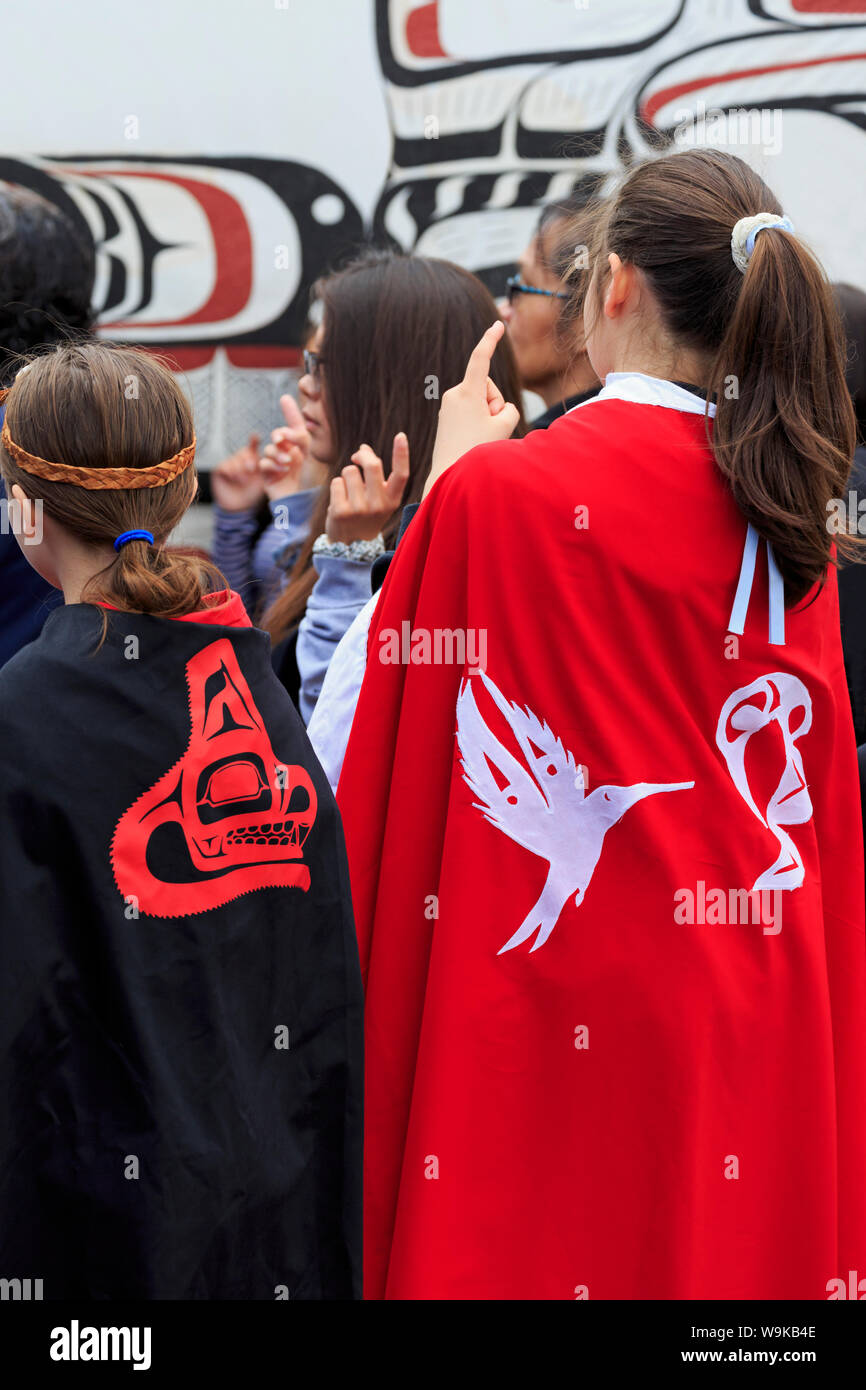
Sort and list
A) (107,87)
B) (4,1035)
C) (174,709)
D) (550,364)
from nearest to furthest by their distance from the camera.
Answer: (4,1035) < (174,709) < (550,364) < (107,87)

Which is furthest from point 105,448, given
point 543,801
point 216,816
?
point 543,801

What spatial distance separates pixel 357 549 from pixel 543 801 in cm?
85

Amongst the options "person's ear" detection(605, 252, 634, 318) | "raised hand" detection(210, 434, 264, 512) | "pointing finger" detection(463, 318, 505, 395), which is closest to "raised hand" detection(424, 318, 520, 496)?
"pointing finger" detection(463, 318, 505, 395)

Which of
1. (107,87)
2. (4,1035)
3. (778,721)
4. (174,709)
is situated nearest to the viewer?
(4,1035)

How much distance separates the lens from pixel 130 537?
1.72 metres

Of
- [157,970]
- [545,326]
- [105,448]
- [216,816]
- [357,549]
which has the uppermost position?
[545,326]

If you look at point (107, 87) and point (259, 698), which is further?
point (107, 87)

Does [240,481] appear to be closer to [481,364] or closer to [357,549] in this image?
[357,549]

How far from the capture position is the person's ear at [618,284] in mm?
1821

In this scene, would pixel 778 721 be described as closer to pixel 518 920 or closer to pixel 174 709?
pixel 518 920

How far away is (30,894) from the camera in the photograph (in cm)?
158

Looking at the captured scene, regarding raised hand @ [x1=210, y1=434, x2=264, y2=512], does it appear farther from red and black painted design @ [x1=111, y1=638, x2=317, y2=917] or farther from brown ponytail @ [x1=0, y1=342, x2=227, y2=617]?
red and black painted design @ [x1=111, y1=638, x2=317, y2=917]
